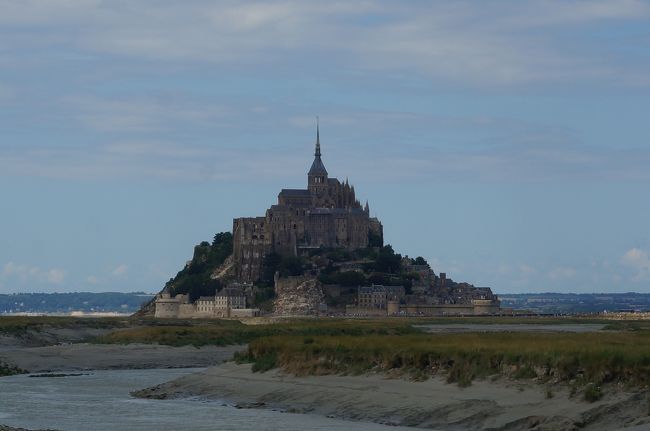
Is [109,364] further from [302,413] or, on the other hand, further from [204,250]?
[204,250]

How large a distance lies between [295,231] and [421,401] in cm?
14887

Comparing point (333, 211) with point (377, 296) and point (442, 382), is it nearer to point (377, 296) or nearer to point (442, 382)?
point (377, 296)

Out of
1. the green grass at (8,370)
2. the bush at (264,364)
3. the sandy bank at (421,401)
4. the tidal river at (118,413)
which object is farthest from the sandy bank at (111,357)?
the sandy bank at (421,401)

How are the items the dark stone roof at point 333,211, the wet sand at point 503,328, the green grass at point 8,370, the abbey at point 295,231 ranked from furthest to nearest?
the dark stone roof at point 333,211, the abbey at point 295,231, the wet sand at point 503,328, the green grass at point 8,370

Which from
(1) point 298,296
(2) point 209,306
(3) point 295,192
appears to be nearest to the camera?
(1) point 298,296

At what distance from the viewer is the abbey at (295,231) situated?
184750 mm

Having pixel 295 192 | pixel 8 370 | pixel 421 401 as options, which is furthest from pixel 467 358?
pixel 295 192

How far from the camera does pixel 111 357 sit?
73375 mm

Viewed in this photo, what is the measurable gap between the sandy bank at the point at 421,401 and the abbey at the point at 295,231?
5182 inches

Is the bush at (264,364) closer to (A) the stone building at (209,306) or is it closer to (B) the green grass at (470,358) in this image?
(B) the green grass at (470,358)

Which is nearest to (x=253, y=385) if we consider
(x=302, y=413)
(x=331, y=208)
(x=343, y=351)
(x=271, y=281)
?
(x=343, y=351)

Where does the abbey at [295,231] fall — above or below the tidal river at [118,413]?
above

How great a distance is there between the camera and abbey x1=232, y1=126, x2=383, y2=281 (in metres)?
185

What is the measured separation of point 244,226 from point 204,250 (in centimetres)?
1336
